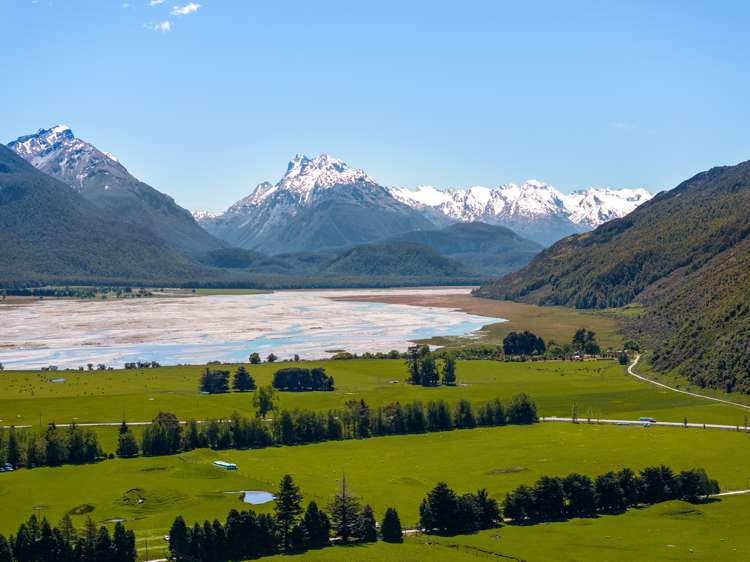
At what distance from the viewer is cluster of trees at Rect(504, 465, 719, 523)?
332 feet

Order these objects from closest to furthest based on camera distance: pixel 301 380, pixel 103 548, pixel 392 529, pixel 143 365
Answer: pixel 103 548 < pixel 392 529 < pixel 301 380 < pixel 143 365

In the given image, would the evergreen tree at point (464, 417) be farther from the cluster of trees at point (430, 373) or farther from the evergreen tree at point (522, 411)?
the cluster of trees at point (430, 373)

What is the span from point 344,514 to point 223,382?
7744 centimetres

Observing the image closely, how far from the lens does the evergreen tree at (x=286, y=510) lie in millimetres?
93500

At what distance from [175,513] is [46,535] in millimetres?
16346

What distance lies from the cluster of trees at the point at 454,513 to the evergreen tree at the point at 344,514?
659cm

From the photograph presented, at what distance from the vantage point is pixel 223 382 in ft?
555

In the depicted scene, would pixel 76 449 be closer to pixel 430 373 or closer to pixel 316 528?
pixel 316 528

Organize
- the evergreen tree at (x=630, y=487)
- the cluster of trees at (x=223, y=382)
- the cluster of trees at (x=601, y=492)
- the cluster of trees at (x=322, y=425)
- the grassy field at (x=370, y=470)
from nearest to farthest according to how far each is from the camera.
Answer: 1. the cluster of trees at (x=601, y=492)
2. the grassy field at (x=370, y=470)
3. the evergreen tree at (x=630, y=487)
4. the cluster of trees at (x=322, y=425)
5. the cluster of trees at (x=223, y=382)

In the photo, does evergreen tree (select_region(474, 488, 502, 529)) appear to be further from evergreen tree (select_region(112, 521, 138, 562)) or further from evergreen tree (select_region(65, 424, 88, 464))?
evergreen tree (select_region(65, 424, 88, 464))

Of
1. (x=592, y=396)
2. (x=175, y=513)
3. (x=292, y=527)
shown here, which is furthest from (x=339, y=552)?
(x=592, y=396)

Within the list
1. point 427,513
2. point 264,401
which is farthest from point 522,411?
point 427,513

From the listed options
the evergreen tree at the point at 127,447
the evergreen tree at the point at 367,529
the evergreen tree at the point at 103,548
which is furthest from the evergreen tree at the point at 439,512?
the evergreen tree at the point at 127,447

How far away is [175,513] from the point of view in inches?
3935
